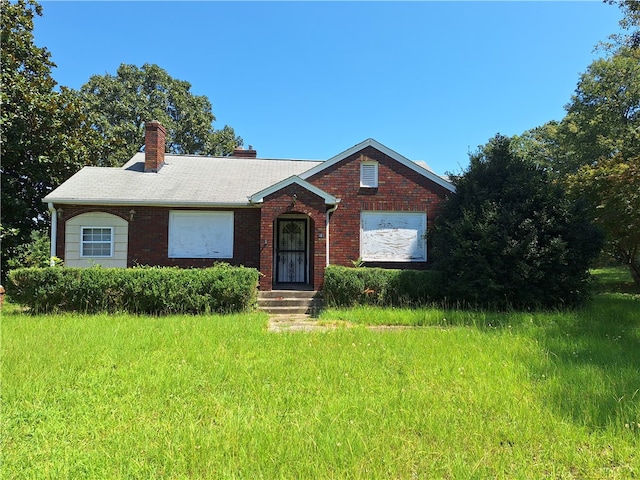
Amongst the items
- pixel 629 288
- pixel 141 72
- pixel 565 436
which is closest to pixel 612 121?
pixel 629 288

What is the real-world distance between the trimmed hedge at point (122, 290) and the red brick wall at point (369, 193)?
485 centimetres

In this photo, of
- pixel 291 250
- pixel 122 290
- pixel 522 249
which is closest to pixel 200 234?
pixel 291 250

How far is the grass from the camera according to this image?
3035 mm

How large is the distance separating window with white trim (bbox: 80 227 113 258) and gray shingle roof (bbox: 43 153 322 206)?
3.36 ft

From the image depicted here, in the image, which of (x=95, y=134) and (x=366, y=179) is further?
(x=95, y=134)

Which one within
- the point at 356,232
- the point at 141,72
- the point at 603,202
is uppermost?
the point at 141,72

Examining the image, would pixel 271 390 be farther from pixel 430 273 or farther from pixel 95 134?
pixel 95 134

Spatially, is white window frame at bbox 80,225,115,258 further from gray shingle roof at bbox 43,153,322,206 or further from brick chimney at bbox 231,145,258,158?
brick chimney at bbox 231,145,258,158

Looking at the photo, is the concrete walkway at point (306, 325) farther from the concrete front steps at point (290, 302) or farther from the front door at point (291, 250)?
the front door at point (291, 250)

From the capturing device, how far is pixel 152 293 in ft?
31.3

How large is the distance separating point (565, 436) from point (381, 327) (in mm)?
4918

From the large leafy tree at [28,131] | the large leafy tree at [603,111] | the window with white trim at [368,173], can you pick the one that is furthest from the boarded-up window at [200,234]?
the large leafy tree at [603,111]

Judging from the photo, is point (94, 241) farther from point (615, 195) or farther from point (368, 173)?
point (615, 195)

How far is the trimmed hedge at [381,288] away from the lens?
1027 cm
